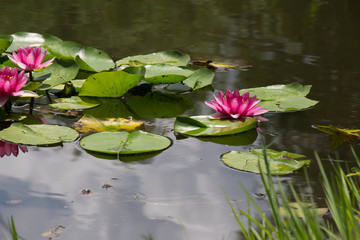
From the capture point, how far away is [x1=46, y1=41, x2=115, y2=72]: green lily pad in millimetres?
3012

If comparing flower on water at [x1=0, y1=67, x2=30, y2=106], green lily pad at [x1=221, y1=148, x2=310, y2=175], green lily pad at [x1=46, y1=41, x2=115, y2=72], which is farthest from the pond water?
green lily pad at [x1=46, y1=41, x2=115, y2=72]

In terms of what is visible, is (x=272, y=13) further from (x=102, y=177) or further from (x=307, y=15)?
(x=102, y=177)

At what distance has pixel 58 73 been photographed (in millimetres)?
2791

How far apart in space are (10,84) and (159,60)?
1044mm

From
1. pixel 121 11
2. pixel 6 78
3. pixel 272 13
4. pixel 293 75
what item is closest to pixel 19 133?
pixel 6 78

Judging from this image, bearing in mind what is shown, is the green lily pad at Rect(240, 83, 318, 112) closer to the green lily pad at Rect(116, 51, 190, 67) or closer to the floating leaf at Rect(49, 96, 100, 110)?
the green lily pad at Rect(116, 51, 190, 67)

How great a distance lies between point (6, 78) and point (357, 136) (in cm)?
148

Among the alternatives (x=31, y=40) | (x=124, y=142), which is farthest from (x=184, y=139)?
(x=31, y=40)

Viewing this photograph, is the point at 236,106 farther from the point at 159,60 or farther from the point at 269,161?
the point at 159,60

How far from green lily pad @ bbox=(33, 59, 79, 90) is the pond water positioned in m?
0.28

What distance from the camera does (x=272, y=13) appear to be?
202 inches

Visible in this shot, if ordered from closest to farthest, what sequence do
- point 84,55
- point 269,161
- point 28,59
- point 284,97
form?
point 269,161 → point 28,59 → point 284,97 → point 84,55

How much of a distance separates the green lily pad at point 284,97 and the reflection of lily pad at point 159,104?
1.00 ft

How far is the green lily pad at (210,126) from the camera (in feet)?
7.50
